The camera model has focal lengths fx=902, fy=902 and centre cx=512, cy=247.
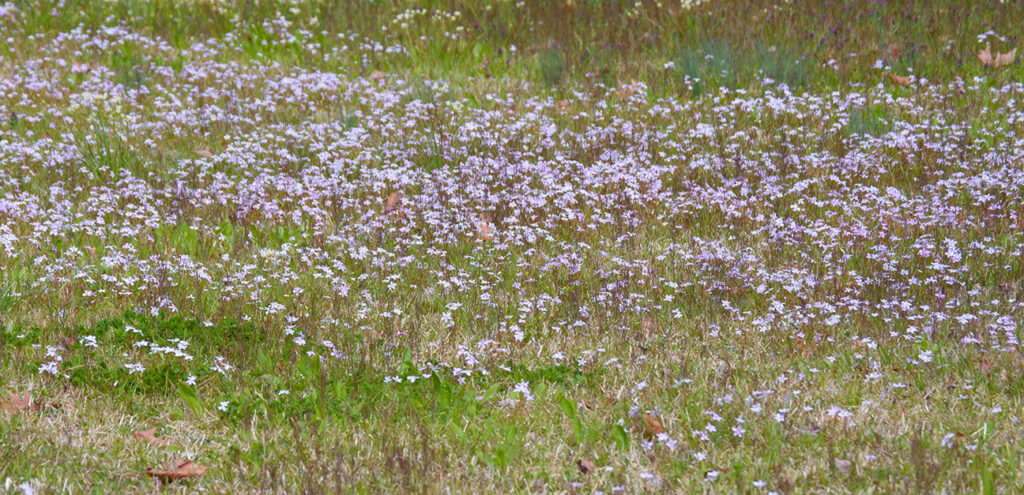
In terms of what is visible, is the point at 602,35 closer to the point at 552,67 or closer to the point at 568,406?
the point at 552,67

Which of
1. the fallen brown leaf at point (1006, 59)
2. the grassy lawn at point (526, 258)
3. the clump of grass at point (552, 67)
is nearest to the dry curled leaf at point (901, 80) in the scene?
the grassy lawn at point (526, 258)

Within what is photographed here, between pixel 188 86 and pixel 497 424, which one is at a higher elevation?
pixel 188 86

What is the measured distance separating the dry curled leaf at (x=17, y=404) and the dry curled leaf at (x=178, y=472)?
35.2 inches

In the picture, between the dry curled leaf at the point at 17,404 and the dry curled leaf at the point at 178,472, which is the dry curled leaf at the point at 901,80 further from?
the dry curled leaf at the point at 17,404

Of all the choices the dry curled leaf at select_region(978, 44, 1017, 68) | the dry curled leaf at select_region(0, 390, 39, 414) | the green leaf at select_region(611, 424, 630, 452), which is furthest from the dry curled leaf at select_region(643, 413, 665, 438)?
the dry curled leaf at select_region(978, 44, 1017, 68)

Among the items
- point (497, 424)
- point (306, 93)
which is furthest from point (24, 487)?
point (306, 93)

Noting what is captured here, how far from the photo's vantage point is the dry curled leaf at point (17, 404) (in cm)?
416

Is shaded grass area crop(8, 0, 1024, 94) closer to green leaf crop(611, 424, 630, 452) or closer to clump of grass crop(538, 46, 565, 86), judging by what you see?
clump of grass crop(538, 46, 565, 86)

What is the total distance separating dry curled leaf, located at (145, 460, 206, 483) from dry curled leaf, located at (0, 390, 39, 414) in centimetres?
89

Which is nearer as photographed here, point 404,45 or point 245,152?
point 245,152

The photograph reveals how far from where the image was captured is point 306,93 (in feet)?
31.2

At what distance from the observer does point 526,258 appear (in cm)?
614

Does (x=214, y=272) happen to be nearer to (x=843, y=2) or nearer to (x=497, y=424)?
(x=497, y=424)

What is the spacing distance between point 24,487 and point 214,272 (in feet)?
8.36
